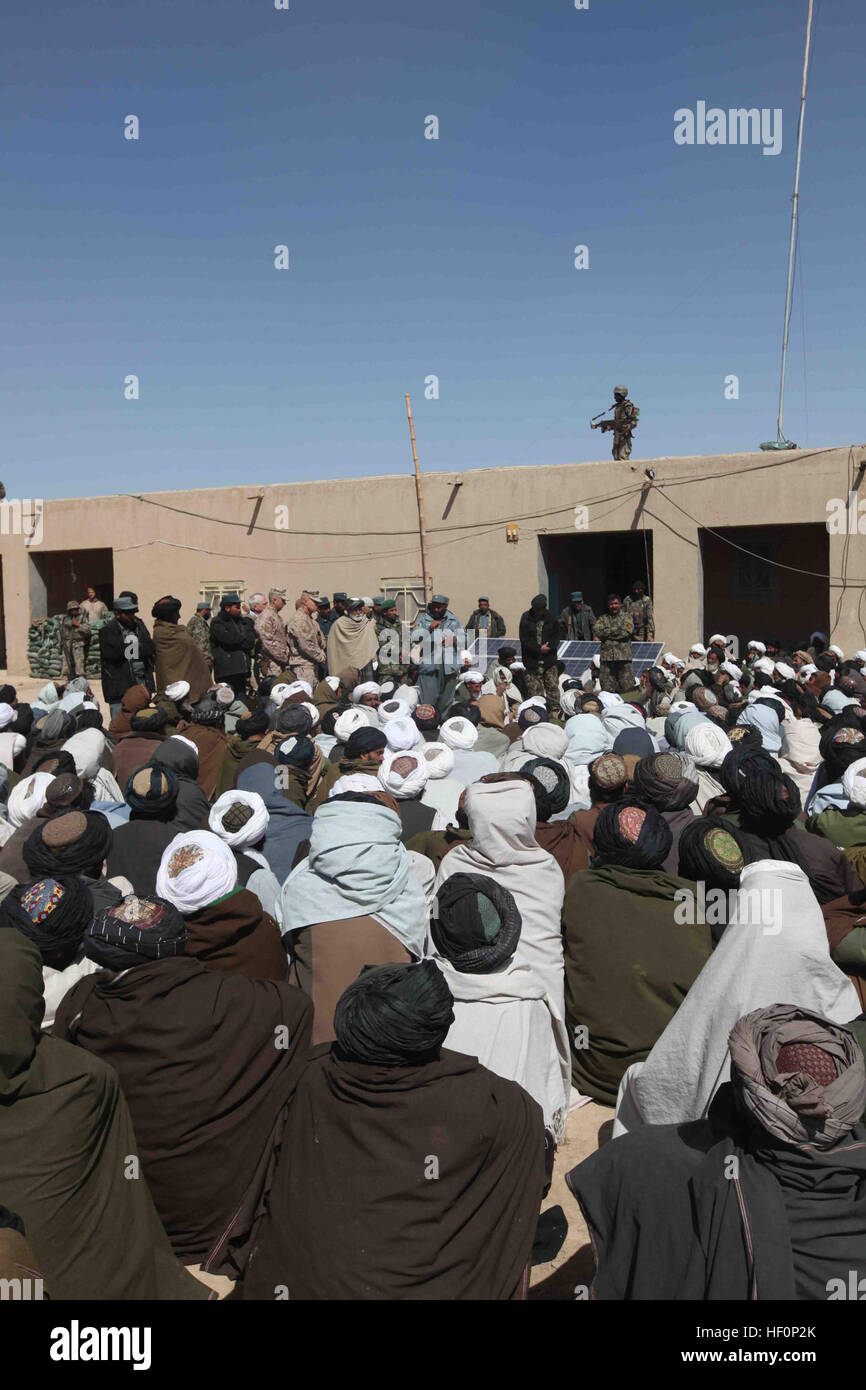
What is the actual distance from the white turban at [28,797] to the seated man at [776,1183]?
387 cm

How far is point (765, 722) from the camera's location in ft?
24.4

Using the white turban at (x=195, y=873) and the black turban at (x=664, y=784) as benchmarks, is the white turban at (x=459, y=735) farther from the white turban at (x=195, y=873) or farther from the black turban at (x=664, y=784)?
the white turban at (x=195, y=873)

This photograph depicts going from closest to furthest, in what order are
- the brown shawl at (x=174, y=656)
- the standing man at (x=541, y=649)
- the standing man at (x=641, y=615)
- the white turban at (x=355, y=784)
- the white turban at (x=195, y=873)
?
the white turban at (x=195, y=873), the white turban at (x=355, y=784), the brown shawl at (x=174, y=656), the standing man at (x=541, y=649), the standing man at (x=641, y=615)

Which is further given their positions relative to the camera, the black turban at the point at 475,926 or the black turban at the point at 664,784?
the black turban at the point at 664,784

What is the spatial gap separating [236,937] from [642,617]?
1344cm

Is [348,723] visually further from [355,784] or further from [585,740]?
[355,784]

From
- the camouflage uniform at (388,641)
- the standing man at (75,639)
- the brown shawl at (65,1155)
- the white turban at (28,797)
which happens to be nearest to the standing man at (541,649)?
the camouflage uniform at (388,641)

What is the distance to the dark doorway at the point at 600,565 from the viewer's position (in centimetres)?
1967

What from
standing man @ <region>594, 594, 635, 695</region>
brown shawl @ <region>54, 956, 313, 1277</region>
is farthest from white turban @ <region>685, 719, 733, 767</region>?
standing man @ <region>594, 594, 635, 695</region>

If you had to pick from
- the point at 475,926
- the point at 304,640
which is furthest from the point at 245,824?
the point at 304,640

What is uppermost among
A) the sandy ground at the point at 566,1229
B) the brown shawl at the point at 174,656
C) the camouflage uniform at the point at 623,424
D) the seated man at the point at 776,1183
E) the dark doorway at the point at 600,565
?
the camouflage uniform at the point at 623,424

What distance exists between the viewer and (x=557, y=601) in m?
19.1

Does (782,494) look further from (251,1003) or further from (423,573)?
(251,1003)

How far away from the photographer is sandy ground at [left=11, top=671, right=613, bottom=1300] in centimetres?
325
